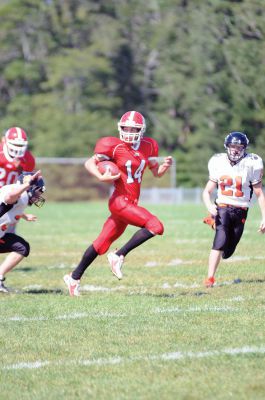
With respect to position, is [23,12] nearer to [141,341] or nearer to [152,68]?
[152,68]

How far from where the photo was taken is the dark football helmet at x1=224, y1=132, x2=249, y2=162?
8430 mm

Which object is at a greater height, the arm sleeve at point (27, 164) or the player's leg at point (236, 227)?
the arm sleeve at point (27, 164)

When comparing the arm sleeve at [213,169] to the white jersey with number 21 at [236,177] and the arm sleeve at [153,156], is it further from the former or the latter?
the arm sleeve at [153,156]

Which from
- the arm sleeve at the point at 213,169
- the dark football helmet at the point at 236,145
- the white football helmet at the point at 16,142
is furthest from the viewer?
the arm sleeve at the point at 213,169

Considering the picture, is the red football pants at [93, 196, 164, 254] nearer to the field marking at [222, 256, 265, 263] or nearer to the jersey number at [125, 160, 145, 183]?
the jersey number at [125, 160, 145, 183]

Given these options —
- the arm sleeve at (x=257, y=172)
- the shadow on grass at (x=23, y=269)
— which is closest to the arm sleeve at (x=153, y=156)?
the arm sleeve at (x=257, y=172)

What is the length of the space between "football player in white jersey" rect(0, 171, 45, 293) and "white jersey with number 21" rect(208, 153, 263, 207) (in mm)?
1704

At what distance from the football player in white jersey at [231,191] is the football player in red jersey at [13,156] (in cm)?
171

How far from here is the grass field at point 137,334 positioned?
15.6ft

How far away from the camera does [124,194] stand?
8.12m

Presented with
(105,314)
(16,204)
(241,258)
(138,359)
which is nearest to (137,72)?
(241,258)

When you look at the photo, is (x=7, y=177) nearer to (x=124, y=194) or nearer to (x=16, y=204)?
(x=16, y=204)

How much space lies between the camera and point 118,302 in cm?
761

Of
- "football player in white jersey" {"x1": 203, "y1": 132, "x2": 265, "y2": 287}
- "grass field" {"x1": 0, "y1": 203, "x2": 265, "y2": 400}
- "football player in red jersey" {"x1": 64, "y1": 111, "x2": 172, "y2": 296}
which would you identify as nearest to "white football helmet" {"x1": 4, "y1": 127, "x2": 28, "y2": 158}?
"football player in red jersey" {"x1": 64, "y1": 111, "x2": 172, "y2": 296}
